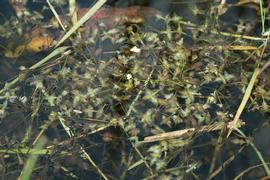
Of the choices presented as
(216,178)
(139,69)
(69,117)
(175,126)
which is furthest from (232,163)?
(69,117)

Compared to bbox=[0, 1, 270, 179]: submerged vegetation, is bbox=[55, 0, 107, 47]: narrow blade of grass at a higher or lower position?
higher

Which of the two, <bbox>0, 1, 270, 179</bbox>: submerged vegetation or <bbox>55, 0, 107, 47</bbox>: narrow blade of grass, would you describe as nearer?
<bbox>0, 1, 270, 179</bbox>: submerged vegetation

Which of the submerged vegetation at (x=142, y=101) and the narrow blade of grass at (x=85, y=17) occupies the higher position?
the narrow blade of grass at (x=85, y=17)

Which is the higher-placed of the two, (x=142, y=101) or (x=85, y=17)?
(x=85, y=17)

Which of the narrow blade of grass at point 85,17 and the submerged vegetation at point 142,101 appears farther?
the narrow blade of grass at point 85,17

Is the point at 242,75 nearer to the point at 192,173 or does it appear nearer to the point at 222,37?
the point at 222,37

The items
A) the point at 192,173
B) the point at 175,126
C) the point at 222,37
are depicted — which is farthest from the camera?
the point at 222,37

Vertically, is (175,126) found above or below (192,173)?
above

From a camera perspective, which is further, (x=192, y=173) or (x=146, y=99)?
(x=146, y=99)
